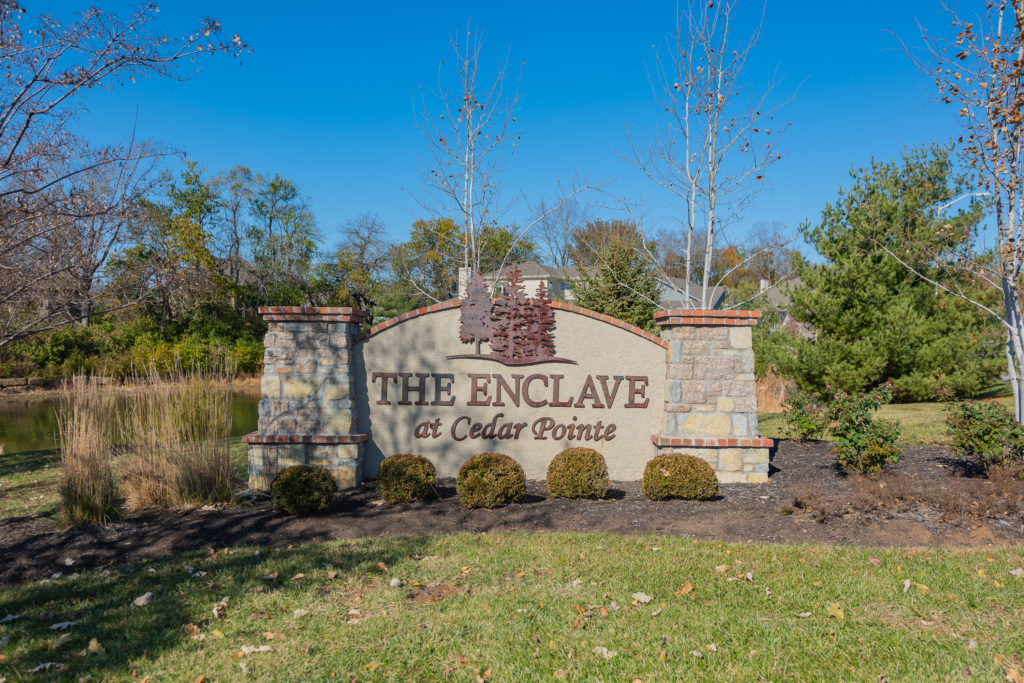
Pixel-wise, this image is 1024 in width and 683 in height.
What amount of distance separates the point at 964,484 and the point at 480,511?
15.5ft

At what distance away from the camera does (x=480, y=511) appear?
6.16m

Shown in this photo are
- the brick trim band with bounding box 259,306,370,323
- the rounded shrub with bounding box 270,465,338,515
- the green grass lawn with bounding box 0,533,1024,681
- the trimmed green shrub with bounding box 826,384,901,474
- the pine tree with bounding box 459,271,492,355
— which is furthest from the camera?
the pine tree with bounding box 459,271,492,355

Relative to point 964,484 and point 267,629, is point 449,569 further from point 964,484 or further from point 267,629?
point 964,484

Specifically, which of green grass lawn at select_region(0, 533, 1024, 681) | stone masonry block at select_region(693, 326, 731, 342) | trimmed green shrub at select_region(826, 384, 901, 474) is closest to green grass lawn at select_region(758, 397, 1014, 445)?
trimmed green shrub at select_region(826, 384, 901, 474)

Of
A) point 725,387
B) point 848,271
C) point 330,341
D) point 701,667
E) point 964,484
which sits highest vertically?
point 848,271

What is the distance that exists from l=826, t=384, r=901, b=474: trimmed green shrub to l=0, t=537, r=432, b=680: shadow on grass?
4.56m

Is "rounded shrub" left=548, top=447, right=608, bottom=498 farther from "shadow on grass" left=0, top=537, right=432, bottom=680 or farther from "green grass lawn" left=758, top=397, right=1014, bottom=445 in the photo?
"green grass lawn" left=758, top=397, right=1014, bottom=445

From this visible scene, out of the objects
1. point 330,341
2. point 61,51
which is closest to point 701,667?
point 330,341

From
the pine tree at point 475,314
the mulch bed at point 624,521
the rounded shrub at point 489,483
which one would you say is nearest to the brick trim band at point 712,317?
the mulch bed at point 624,521

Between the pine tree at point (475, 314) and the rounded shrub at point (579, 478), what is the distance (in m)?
1.82

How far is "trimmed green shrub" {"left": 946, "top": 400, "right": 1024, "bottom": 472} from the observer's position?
6.34 m

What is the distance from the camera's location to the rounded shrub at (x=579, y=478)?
653 cm

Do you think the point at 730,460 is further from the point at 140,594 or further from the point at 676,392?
the point at 140,594

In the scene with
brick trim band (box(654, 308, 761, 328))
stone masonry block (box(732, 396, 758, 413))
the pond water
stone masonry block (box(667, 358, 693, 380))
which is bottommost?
the pond water
